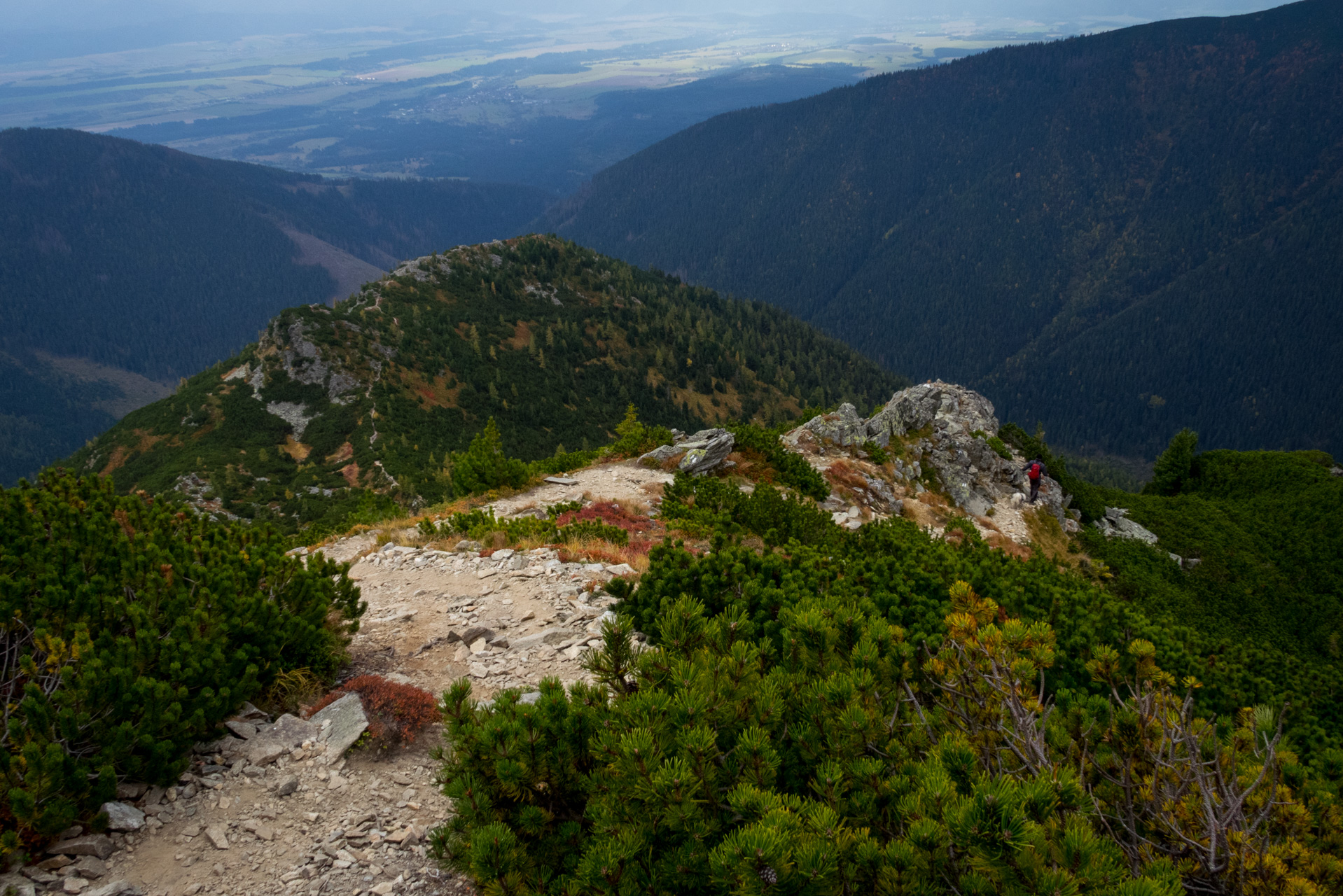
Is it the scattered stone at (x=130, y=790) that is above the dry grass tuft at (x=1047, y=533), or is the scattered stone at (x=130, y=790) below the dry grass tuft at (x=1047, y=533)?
above

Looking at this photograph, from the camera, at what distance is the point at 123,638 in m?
6.17

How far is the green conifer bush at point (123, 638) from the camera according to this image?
5.39m

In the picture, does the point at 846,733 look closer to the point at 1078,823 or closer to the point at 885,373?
the point at 1078,823

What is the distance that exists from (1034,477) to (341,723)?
30.6 metres

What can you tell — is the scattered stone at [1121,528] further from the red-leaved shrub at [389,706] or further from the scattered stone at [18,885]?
the scattered stone at [18,885]

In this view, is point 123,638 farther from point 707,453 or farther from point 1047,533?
point 1047,533

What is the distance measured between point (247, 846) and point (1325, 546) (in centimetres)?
3676

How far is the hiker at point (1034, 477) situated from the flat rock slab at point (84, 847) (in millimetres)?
32271

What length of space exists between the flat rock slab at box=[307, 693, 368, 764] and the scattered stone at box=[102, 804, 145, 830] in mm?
1506

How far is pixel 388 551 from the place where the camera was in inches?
556

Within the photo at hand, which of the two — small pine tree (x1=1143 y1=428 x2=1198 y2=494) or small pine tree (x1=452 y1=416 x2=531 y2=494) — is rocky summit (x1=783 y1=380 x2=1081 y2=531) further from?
small pine tree (x1=1143 y1=428 x2=1198 y2=494)

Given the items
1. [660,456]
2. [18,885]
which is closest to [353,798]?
[18,885]

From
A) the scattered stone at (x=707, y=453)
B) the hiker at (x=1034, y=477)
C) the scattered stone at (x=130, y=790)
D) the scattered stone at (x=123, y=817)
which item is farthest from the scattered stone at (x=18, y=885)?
the hiker at (x=1034, y=477)

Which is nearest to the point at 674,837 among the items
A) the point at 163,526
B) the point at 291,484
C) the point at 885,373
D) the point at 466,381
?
the point at 163,526
